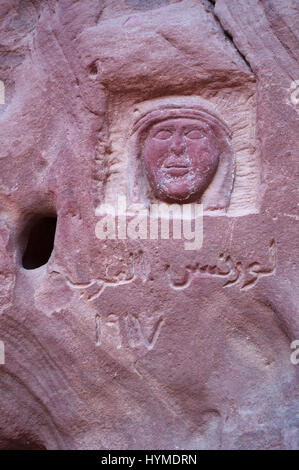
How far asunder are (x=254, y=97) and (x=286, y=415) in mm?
1516

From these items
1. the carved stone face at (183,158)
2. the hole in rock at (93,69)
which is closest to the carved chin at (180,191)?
the carved stone face at (183,158)

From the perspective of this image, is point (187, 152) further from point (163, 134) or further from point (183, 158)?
point (163, 134)

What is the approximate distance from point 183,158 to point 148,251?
1.61 ft

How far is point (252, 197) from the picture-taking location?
2.42 m

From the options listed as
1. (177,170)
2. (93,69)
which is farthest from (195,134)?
(93,69)

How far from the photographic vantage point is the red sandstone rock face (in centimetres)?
234

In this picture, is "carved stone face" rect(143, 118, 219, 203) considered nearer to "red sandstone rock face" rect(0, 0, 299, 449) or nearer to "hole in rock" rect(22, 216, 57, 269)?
"red sandstone rock face" rect(0, 0, 299, 449)

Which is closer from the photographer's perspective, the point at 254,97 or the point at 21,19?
the point at 254,97

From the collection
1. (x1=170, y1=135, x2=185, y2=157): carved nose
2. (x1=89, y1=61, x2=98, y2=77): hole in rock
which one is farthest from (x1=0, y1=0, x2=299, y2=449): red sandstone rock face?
(x1=170, y1=135, x2=185, y2=157): carved nose

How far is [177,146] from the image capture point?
2432 mm

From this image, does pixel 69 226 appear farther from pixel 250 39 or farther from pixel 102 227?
pixel 250 39

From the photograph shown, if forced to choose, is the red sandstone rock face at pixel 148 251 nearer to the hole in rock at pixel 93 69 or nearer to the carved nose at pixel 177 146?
the hole in rock at pixel 93 69

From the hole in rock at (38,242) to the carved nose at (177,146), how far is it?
840 millimetres

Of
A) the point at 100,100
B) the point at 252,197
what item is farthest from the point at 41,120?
the point at 252,197
